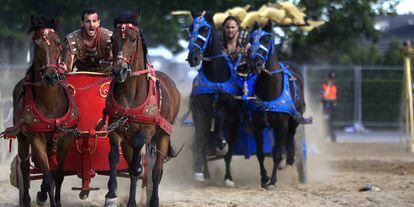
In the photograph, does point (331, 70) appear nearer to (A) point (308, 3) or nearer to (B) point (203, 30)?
(A) point (308, 3)

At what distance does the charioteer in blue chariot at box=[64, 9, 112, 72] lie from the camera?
32.0ft

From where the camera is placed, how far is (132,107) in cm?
882

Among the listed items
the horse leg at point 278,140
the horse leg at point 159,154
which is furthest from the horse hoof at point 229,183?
the horse leg at point 159,154

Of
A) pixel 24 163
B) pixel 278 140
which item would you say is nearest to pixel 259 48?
pixel 278 140

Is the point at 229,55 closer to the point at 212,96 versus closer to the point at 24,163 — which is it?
the point at 212,96

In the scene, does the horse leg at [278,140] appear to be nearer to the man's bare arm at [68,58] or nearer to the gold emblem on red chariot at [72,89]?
the man's bare arm at [68,58]

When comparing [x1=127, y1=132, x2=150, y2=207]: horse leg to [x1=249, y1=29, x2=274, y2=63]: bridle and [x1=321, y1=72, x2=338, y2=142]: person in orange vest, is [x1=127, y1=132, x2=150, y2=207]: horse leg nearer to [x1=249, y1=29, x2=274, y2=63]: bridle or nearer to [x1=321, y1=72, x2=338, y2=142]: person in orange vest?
[x1=249, y1=29, x2=274, y2=63]: bridle

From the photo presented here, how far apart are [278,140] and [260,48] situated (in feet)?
4.44

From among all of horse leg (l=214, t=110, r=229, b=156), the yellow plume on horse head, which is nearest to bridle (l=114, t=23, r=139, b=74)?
horse leg (l=214, t=110, r=229, b=156)

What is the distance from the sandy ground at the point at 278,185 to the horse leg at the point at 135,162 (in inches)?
40.8

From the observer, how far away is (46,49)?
27.4 ft

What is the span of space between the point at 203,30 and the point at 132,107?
322 cm

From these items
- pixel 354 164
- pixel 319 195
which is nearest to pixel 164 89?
pixel 319 195

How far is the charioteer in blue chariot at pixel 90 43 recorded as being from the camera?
974 cm
